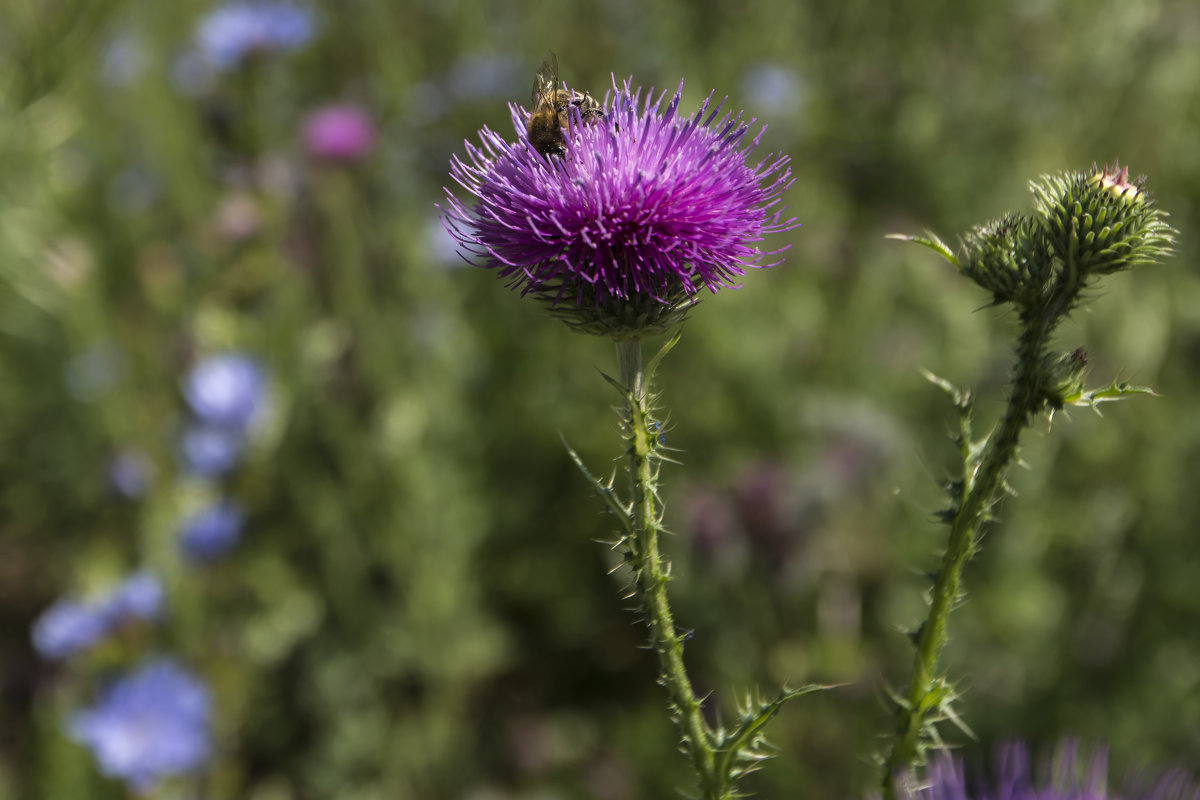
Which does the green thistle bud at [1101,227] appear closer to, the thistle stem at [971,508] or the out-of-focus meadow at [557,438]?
the thistle stem at [971,508]

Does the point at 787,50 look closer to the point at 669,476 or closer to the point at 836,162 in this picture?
the point at 836,162

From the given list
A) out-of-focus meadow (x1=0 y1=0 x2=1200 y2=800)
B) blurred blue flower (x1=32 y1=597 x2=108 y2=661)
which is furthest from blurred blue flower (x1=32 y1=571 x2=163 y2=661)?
out-of-focus meadow (x1=0 y1=0 x2=1200 y2=800)

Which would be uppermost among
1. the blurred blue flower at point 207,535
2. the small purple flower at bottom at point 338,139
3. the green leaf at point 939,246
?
the small purple flower at bottom at point 338,139

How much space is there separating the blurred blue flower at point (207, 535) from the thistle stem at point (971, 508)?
2.89m

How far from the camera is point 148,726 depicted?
303 cm

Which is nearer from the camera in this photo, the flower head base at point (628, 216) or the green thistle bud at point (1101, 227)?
the green thistle bud at point (1101, 227)

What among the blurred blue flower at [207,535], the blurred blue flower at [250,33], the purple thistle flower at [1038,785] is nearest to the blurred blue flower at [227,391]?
the blurred blue flower at [207,535]

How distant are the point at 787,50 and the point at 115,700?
422cm

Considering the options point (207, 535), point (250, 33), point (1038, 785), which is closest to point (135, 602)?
point (207, 535)

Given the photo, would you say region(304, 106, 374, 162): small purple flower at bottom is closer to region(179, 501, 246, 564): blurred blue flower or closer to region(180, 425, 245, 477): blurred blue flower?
region(180, 425, 245, 477): blurred blue flower

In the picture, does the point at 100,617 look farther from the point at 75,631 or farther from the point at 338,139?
the point at 338,139

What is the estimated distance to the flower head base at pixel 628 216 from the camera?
1471 mm

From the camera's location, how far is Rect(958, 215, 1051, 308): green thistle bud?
1320mm

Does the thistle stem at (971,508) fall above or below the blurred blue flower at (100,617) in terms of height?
below
